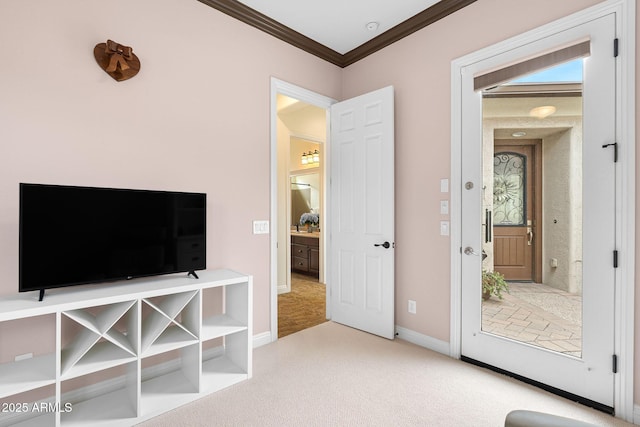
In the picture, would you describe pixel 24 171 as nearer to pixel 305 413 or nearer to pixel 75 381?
pixel 75 381

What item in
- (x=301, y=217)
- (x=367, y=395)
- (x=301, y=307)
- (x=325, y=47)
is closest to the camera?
(x=367, y=395)

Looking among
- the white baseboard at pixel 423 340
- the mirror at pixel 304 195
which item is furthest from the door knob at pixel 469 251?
the mirror at pixel 304 195

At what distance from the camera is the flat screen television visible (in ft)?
5.49

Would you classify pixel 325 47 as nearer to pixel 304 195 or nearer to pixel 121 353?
pixel 121 353

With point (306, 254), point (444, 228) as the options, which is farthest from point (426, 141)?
point (306, 254)

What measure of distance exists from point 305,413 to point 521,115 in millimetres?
2516

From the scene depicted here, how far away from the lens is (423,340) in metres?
2.88

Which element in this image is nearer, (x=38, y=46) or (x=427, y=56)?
(x=38, y=46)

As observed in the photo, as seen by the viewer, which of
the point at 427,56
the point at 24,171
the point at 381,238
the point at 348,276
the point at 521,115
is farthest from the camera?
the point at 348,276

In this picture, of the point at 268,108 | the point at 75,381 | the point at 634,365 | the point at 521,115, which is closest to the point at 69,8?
the point at 268,108

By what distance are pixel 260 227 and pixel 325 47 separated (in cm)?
204

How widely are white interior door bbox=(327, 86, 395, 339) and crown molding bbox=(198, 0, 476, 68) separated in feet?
1.78

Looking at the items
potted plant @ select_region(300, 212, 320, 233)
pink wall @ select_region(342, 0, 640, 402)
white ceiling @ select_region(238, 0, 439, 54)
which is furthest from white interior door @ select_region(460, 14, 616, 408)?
potted plant @ select_region(300, 212, 320, 233)

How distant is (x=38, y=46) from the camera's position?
1.86 m
